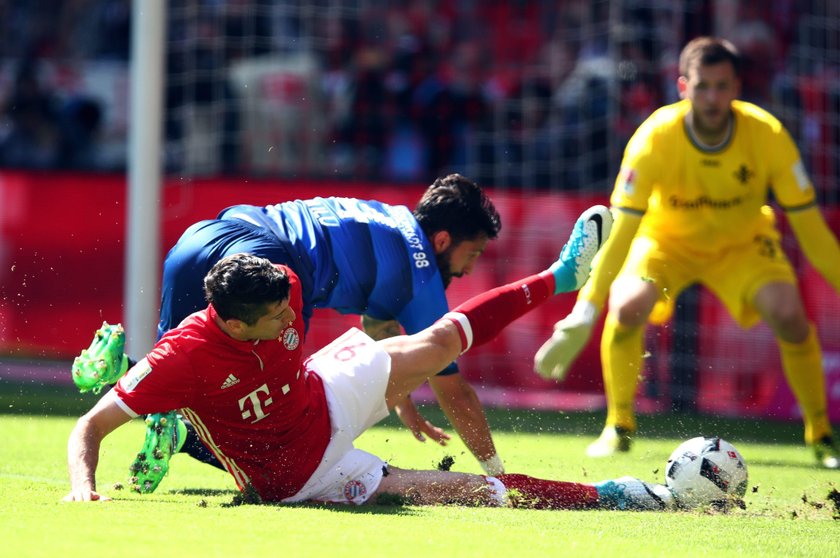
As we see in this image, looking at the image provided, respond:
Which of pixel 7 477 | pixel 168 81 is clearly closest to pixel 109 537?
pixel 7 477

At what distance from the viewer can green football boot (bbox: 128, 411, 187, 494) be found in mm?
5035

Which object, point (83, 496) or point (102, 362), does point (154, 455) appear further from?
point (83, 496)

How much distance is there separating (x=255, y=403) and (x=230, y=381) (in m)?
0.14

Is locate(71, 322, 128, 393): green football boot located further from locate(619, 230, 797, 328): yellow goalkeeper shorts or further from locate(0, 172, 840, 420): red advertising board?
locate(0, 172, 840, 420): red advertising board

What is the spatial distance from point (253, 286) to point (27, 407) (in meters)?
4.39

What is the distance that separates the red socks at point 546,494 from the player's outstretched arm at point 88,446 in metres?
1.51

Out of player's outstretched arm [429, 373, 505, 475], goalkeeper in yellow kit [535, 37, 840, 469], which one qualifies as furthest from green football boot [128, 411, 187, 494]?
goalkeeper in yellow kit [535, 37, 840, 469]

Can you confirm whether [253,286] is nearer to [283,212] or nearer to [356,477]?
[356,477]

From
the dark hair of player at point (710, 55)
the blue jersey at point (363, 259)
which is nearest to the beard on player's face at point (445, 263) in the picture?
the blue jersey at point (363, 259)

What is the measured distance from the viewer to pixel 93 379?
5.24m

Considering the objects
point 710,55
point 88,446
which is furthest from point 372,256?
point 710,55

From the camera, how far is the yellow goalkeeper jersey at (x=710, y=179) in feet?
23.8

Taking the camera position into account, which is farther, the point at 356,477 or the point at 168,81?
the point at 168,81

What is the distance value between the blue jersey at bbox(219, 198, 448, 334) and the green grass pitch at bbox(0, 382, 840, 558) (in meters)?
0.90
